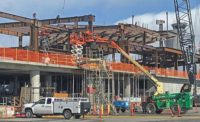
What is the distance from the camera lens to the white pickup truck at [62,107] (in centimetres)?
4122

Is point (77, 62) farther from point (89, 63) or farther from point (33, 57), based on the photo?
point (33, 57)

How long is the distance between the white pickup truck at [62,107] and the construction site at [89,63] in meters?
5.13

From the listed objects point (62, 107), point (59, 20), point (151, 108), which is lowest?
point (151, 108)

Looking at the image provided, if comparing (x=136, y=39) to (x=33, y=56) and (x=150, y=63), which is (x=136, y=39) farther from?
(x=33, y=56)

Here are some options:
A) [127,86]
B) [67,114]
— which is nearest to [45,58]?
[67,114]

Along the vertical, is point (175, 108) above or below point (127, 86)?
below

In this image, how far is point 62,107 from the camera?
137 feet

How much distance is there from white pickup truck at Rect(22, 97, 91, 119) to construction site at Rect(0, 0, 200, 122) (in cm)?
513

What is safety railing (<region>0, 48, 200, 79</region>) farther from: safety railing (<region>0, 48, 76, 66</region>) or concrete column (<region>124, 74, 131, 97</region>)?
concrete column (<region>124, 74, 131, 97</region>)

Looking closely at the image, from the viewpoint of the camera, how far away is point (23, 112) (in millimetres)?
47219

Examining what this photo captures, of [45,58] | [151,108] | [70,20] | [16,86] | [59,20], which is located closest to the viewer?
[151,108]

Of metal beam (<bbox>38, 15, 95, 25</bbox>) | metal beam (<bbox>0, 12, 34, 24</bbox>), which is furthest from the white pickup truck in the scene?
metal beam (<bbox>38, 15, 95, 25</bbox>)

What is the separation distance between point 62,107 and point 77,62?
19883mm

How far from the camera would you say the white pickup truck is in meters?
41.2
